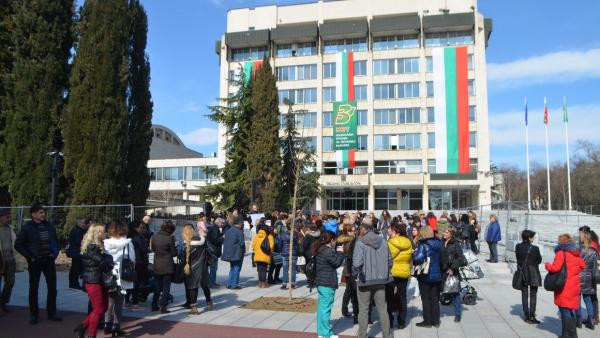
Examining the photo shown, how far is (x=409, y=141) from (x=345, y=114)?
26.1ft

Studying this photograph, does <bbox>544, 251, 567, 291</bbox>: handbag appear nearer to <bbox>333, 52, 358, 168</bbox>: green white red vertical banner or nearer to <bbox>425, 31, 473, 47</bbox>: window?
<bbox>333, 52, 358, 168</bbox>: green white red vertical banner

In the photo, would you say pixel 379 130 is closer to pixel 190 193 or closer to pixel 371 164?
pixel 371 164

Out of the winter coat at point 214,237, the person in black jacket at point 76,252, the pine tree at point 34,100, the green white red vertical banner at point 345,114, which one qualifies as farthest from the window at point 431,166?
the person in black jacket at point 76,252

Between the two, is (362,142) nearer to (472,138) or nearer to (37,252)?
(472,138)

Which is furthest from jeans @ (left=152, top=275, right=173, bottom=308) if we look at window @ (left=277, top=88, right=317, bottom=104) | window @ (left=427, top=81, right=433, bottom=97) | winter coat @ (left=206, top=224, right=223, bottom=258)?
window @ (left=427, top=81, right=433, bottom=97)

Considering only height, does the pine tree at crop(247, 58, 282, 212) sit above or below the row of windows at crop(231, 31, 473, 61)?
below

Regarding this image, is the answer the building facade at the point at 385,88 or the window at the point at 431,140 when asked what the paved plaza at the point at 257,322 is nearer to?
the building facade at the point at 385,88

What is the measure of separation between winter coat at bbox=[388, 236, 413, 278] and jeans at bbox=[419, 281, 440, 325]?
53cm

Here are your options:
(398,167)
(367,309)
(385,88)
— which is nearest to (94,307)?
(367,309)

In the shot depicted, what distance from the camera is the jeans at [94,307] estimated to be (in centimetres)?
644

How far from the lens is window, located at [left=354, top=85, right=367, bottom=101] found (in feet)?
177

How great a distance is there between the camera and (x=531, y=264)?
8062 millimetres

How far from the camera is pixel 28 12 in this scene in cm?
1738

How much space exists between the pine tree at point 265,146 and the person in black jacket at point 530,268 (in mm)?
19314
